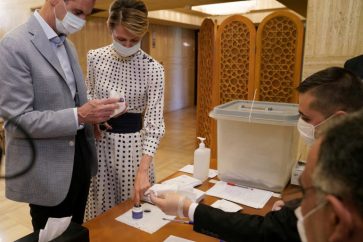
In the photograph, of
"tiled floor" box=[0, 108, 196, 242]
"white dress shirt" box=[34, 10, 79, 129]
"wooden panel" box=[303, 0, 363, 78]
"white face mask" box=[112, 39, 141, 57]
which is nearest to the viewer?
"white dress shirt" box=[34, 10, 79, 129]

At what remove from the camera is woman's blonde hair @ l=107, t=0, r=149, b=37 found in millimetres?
1232

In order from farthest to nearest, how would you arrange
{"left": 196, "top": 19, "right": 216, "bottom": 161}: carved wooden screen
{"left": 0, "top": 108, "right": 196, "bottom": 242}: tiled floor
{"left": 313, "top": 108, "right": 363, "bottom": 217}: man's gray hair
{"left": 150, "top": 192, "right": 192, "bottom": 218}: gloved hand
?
{"left": 196, "top": 19, "right": 216, "bottom": 161}: carved wooden screen → {"left": 0, "top": 108, "right": 196, "bottom": 242}: tiled floor → {"left": 150, "top": 192, "right": 192, "bottom": 218}: gloved hand → {"left": 313, "top": 108, "right": 363, "bottom": 217}: man's gray hair

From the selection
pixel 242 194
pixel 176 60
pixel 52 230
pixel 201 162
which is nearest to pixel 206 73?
pixel 201 162

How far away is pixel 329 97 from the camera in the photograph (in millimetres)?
1006

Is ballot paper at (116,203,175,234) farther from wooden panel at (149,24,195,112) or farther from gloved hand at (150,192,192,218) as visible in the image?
wooden panel at (149,24,195,112)

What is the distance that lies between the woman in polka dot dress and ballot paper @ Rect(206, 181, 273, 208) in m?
0.31

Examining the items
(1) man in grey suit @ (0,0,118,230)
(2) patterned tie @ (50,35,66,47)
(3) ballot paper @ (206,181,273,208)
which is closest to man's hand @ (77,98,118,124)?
(1) man in grey suit @ (0,0,118,230)

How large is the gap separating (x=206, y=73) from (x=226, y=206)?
240 cm

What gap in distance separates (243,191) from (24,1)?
441cm

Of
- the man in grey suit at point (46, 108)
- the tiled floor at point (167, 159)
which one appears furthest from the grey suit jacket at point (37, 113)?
the tiled floor at point (167, 159)

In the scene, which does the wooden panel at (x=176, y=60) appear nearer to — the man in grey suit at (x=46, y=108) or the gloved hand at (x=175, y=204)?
the man in grey suit at (x=46, y=108)

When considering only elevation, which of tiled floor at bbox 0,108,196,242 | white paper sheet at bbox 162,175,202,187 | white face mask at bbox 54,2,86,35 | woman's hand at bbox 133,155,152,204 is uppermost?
white face mask at bbox 54,2,86,35

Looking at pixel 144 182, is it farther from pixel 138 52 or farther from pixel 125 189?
pixel 138 52

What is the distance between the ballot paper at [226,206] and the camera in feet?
3.76
